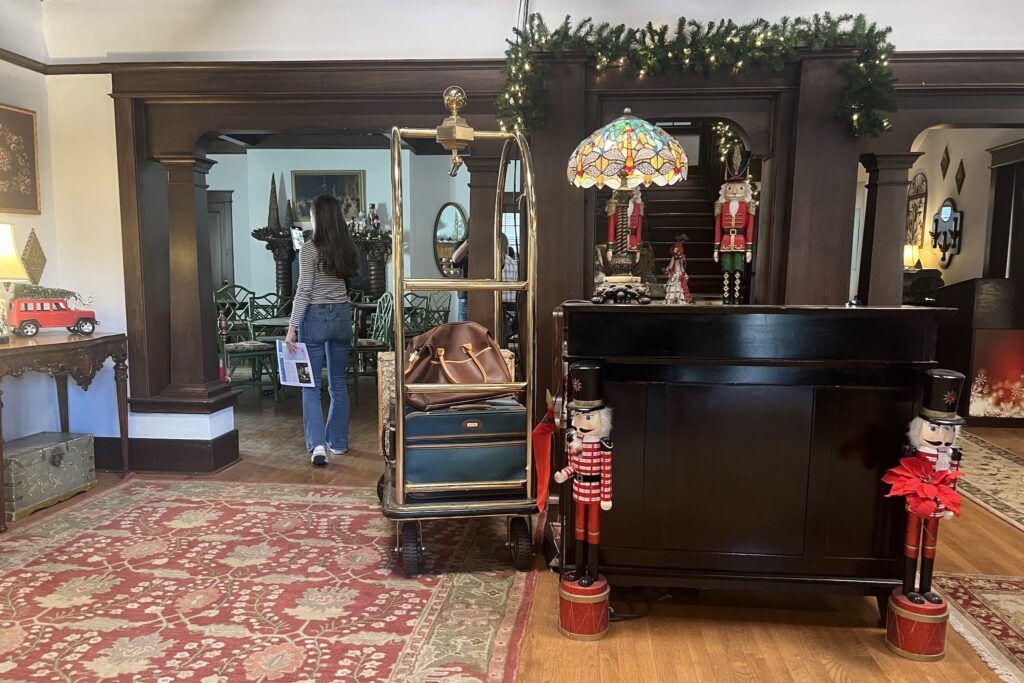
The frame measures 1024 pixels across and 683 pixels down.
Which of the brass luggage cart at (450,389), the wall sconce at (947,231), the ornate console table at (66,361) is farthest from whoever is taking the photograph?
the wall sconce at (947,231)

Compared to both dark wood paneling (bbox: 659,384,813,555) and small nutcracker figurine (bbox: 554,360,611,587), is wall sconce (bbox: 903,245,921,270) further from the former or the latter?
small nutcracker figurine (bbox: 554,360,611,587)

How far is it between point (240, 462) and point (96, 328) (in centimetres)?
128

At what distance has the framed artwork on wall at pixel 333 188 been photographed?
364 inches

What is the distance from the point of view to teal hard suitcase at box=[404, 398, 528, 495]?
9.74ft

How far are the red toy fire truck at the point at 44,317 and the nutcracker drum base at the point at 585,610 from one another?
11.3 ft

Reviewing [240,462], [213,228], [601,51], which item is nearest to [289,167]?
[213,228]

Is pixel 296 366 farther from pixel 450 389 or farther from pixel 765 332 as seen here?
pixel 765 332

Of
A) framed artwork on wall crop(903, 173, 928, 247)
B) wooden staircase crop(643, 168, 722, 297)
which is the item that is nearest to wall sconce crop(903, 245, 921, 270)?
framed artwork on wall crop(903, 173, 928, 247)

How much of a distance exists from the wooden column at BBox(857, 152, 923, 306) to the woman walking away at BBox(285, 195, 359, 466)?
3.28 metres

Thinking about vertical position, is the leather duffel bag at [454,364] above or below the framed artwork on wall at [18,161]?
below

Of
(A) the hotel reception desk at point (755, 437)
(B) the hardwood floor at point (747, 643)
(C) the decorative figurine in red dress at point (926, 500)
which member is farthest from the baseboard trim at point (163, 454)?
(C) the decorative figurine in red dress at point (926, 500)

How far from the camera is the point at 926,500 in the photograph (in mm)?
2322

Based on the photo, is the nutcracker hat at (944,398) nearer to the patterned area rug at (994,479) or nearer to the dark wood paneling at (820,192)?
the dark wood paneling at (820,192)

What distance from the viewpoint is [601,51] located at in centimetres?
388
